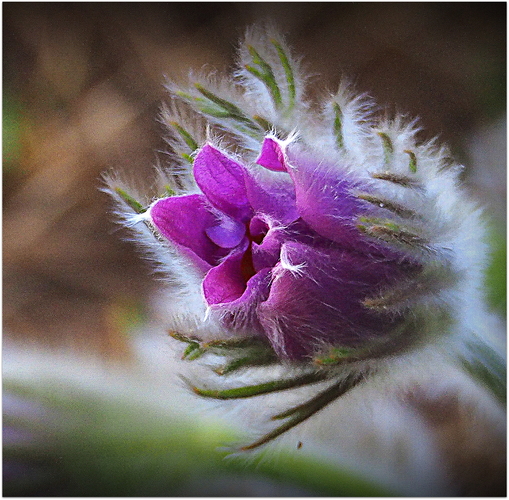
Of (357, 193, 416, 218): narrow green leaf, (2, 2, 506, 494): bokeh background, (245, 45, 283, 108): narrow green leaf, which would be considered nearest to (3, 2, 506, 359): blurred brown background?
(2, 2, 506, 494): bokeh background

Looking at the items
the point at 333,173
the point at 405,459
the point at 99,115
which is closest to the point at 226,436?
the point at 405,459

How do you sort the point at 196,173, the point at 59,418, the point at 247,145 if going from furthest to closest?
the point at 59,418, the point at 247,145, the point at 196,173

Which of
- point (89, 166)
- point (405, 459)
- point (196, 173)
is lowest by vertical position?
point (405, 459)

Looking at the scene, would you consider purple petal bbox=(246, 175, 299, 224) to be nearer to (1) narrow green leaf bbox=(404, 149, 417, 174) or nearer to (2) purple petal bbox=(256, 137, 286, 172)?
(2) purple petal bbox=(256, 137, 286, 172)

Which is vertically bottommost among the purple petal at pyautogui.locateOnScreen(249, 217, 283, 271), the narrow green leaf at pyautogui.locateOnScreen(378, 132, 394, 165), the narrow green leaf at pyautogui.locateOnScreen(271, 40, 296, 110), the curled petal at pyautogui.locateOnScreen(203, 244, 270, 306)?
the curled petal at pyautogui.locateOnScreen(203, 244, 270, 306)

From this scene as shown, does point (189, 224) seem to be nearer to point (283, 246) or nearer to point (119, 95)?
point (283, 246)

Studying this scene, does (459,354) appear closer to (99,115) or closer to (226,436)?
(226,436)
